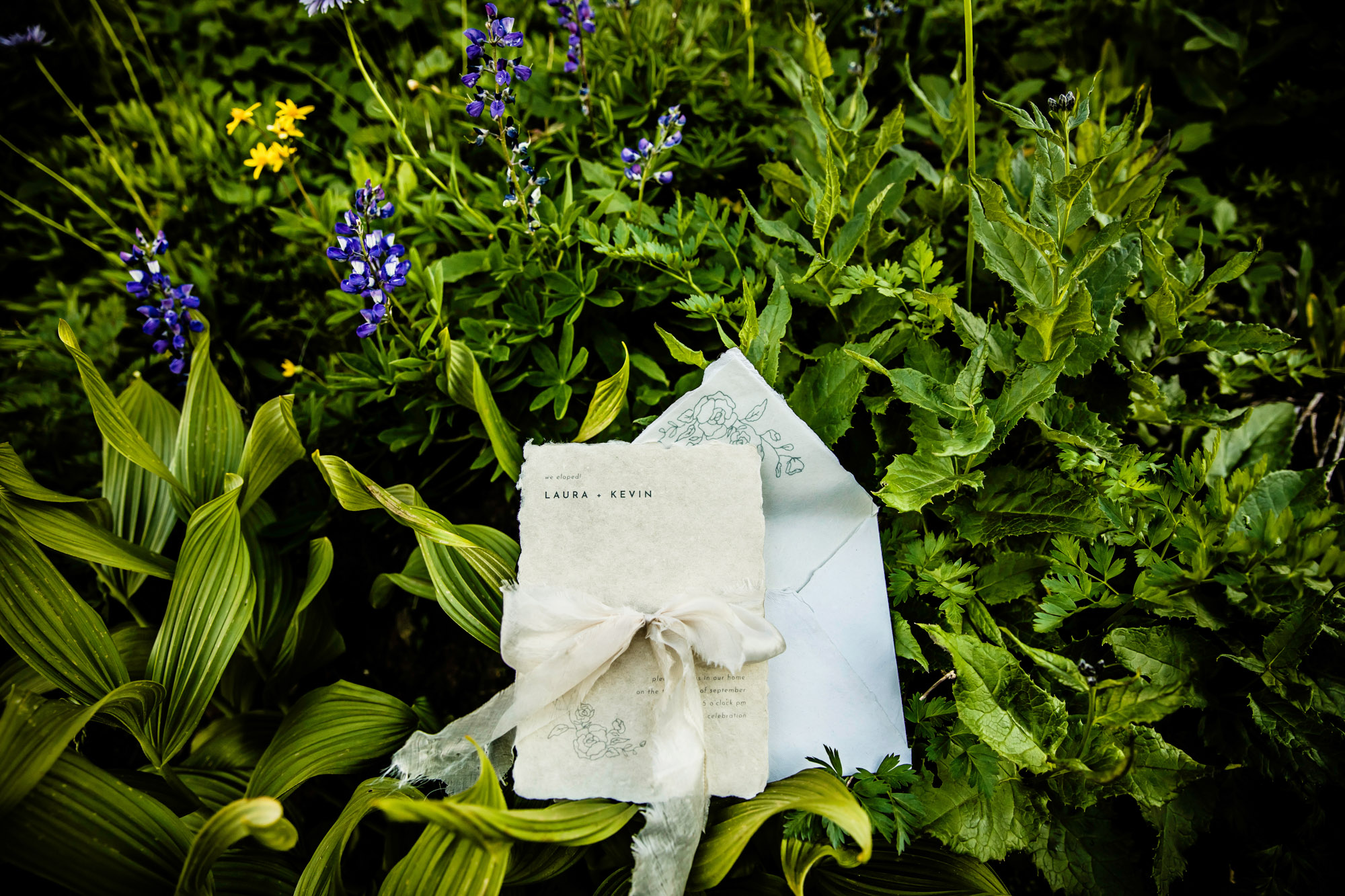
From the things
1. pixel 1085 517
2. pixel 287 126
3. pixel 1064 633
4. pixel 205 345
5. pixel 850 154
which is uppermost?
pixel 287 126

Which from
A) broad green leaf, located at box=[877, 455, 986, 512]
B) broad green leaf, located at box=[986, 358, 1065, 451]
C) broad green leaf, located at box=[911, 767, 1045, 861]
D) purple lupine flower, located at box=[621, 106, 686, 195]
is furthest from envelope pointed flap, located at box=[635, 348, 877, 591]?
purple lupine flower, located at box=[621, 106, 686, 195]

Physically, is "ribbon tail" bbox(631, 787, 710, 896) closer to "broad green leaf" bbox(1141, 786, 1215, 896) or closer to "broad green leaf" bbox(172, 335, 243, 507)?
"broad green leaf" bbox(1141, 786, 1215, 896)

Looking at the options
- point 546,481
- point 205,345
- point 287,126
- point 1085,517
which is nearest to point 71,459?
point 205,345

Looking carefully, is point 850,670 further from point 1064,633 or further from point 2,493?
point 2,493

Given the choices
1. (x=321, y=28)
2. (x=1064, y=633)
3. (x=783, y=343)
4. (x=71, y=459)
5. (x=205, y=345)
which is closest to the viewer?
(x=1064, y=633)

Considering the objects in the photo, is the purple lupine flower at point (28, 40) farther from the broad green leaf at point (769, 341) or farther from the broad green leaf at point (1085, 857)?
the broad green leaf at point (1085, 857)

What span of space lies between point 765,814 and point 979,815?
30cm

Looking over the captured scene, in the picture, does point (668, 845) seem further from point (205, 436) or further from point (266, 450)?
point (205, 436)

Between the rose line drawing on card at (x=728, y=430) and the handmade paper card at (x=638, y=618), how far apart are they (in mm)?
67

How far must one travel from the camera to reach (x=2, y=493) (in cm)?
111

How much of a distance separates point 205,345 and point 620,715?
3.75ft

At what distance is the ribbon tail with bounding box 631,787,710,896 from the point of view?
3.02ft

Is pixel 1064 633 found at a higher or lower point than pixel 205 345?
lower

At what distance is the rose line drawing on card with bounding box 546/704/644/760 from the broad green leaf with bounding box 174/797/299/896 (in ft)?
1.18
